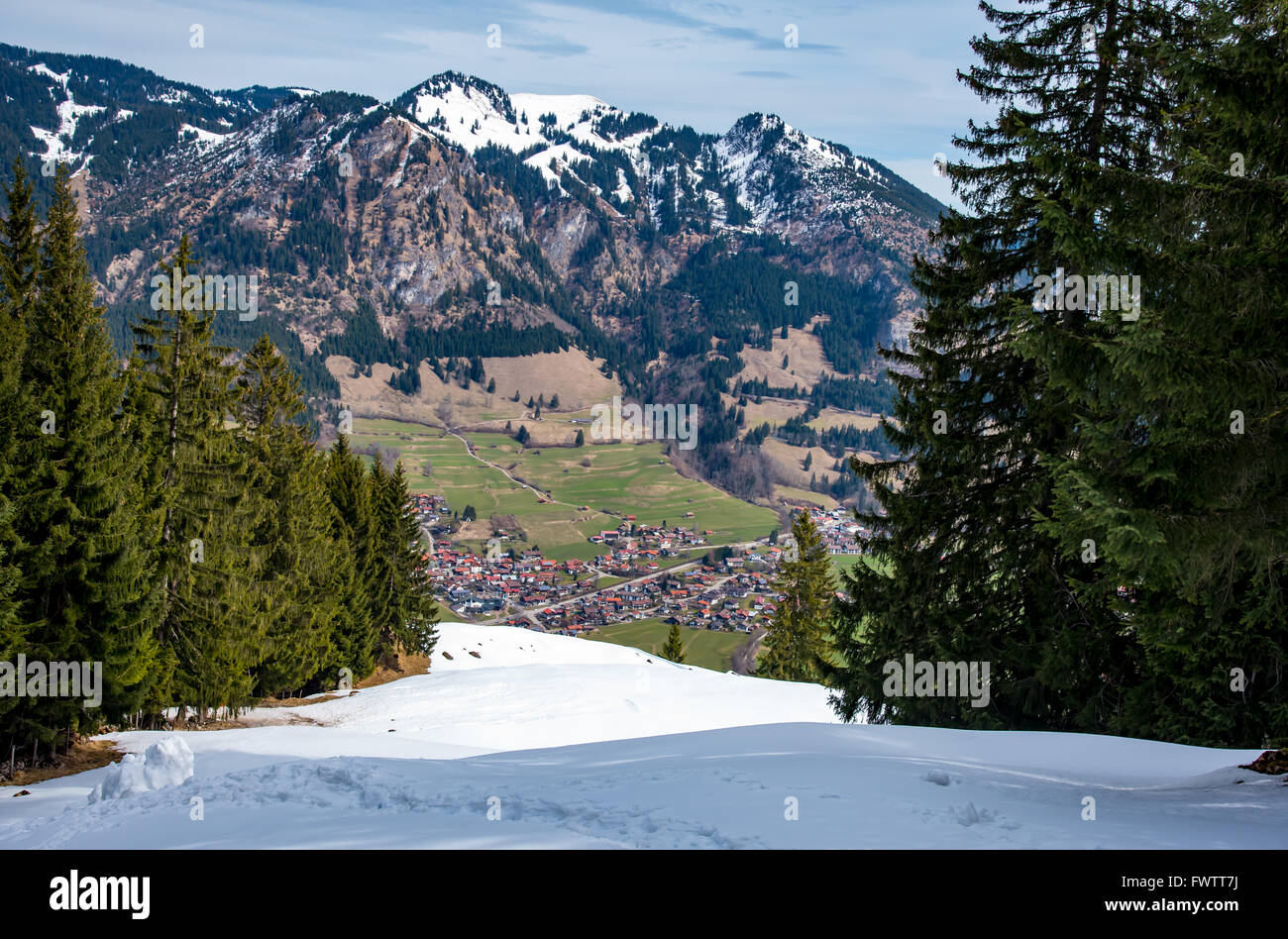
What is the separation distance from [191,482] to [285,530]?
6.71 metres

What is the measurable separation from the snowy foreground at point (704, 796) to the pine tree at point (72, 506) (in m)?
3.75

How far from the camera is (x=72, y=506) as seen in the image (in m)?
13.9

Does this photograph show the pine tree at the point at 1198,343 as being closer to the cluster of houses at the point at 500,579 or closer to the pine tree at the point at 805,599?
the pine tree at the point at 805,599

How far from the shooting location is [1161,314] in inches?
255

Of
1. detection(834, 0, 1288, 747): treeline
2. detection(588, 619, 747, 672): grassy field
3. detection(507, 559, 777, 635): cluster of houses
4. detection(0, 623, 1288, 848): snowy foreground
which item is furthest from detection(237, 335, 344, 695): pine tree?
detection(507, 559, 777, 635): cluster of houses

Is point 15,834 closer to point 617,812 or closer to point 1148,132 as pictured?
point 617,812

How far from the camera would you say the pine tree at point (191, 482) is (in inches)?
731

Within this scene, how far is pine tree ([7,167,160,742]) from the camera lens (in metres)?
13.6

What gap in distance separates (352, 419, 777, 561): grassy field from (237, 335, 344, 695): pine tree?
102 meters

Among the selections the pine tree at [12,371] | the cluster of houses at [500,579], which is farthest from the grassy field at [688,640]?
the pine tree at [12,371]

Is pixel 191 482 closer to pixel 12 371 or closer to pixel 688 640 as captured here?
pixel 12 371

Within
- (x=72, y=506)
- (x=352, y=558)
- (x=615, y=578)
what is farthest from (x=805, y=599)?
(x=615, y=578)
